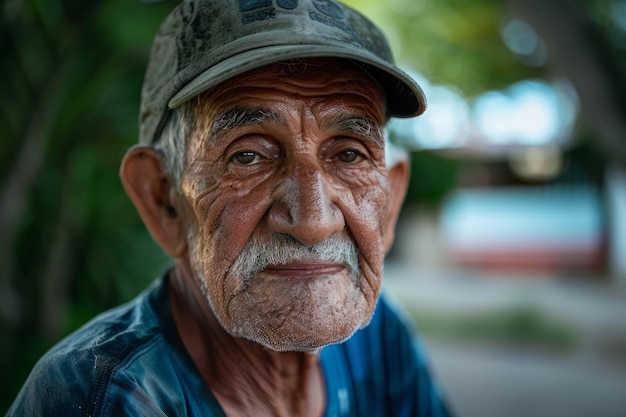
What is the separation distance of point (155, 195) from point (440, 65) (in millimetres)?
10511

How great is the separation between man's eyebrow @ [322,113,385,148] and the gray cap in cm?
12

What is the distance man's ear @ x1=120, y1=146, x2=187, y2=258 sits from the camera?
1839mm

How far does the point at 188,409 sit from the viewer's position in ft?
5.23

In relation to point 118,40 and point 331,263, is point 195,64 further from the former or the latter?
point 118,40

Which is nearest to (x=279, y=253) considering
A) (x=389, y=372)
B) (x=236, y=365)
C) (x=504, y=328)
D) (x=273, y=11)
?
(x=236, y=365)

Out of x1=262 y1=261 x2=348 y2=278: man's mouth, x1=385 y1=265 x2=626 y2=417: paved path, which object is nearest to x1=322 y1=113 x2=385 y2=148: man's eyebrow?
x1=262 y1=261 x2=348 y2=278: man's mouth

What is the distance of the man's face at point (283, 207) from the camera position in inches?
61.7

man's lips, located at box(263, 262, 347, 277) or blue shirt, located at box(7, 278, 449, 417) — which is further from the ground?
man's lips, located at box(263, 262, 347, 277)

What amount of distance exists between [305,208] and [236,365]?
1.82ft

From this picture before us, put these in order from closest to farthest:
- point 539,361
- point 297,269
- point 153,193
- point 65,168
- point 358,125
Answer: point 297,269 → point 358,125 → point 153,193 → point 65,168 → point 539,361

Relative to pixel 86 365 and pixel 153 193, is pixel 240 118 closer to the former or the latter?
pixel 153 193

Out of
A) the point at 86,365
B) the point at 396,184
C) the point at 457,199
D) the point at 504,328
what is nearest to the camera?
the point at 86,365

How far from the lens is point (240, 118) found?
63.7 inches

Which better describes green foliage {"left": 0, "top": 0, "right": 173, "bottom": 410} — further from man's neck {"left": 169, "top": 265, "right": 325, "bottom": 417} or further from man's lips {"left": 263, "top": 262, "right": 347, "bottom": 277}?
man's lips {"left": 263, "top": 262, "right": 347, "bottom": 277}
